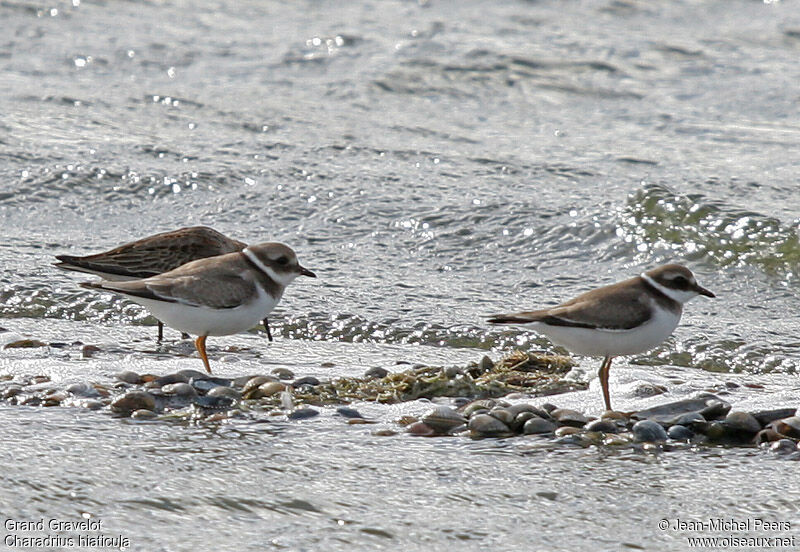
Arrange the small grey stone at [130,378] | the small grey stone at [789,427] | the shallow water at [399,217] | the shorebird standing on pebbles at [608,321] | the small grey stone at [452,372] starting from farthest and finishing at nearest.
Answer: the small grey stone at [452,372] → the small grey stone at [130,378] → the shorebird standing on pebbles at [608,321] → the small grey stone at [789,427] → the shallow water at [399,217]

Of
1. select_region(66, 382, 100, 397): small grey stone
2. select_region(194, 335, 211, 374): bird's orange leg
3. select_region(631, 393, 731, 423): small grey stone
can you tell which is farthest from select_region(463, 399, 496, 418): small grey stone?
select_region(66, 382, 100, 397): small grey stone

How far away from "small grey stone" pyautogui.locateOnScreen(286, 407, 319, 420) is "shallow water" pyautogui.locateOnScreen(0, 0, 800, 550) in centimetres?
6

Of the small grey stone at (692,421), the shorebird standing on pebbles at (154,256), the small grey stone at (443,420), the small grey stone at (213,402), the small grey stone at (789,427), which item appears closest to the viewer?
the small grey stone at (789,427)

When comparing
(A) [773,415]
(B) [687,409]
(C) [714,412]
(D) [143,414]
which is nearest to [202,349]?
(D) [143,414]

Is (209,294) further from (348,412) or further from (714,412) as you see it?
(714,412)

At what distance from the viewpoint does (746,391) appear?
20.1 feet

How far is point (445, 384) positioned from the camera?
604cm

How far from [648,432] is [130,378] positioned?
9.02 feet

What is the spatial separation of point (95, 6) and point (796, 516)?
15.4 meters

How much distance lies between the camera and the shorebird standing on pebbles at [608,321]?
5.78 metres

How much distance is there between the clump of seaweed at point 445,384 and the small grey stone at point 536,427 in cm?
70

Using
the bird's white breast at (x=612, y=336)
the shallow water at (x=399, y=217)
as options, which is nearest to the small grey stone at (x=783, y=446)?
the shallow water at (x=399, y=217)

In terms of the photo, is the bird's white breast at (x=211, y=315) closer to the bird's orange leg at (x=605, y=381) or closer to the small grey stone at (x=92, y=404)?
the small grey stone at (x=92, y=404)

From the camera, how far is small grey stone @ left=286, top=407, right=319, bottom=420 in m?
5.59
